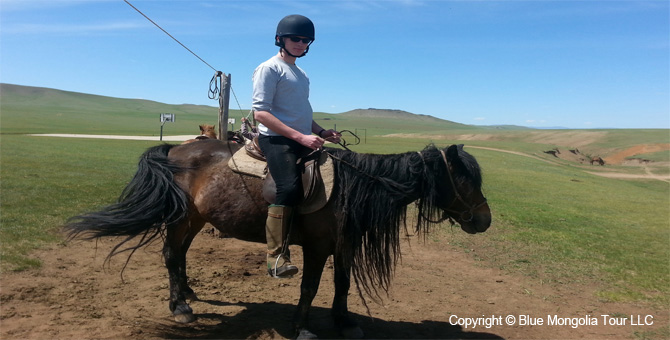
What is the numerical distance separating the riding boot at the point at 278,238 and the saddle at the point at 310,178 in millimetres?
149

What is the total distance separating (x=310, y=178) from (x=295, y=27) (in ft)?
4.42

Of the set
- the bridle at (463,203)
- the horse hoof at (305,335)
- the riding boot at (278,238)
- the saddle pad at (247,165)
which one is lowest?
the horse hoof at (305,335)

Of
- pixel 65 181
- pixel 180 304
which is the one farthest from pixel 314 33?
pixel 65 181

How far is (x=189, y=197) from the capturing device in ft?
16.0

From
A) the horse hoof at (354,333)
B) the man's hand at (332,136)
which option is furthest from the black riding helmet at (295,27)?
the horse hoof at (354,333)

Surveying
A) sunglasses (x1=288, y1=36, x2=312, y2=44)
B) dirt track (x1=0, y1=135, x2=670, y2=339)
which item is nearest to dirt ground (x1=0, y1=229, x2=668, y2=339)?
dirt track (x1=0, y1=135, x2=670, y2=339)

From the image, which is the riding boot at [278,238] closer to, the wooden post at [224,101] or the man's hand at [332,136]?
the man's hand at [332,136]

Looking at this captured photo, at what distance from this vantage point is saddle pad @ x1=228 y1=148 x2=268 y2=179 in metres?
4.53

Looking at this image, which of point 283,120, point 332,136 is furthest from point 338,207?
point 283,120

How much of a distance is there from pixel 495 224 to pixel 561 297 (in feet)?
13.9

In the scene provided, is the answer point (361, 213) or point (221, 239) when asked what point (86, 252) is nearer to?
point (221, 239)

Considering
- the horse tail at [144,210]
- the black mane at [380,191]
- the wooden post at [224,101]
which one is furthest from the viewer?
the wooden post at [224,101]

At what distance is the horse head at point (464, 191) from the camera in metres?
4.52

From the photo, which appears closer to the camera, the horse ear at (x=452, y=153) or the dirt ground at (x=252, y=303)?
the horse ear at (x=452, y=153)
